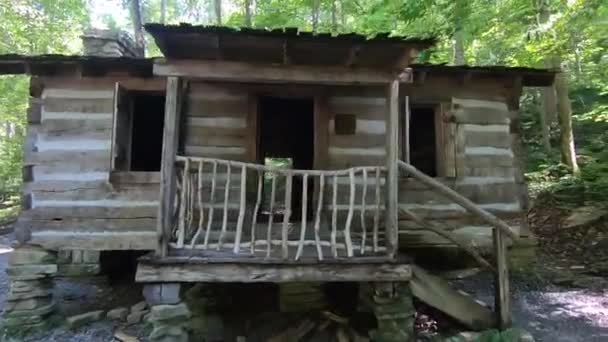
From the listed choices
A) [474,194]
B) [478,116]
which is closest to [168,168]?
[474,194]

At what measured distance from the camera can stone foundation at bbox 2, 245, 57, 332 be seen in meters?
6.34

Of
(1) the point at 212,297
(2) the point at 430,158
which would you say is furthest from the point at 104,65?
(2) the point at 430,158

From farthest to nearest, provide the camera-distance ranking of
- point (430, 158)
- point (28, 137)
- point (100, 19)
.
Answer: point (100, 19)
point (430, 158)
point (28, 137)

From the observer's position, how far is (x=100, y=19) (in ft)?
81.9

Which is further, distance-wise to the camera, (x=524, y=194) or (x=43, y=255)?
(x=524, y=194)

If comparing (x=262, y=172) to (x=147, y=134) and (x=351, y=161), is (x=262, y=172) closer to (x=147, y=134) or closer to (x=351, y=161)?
(x=351, y=161)

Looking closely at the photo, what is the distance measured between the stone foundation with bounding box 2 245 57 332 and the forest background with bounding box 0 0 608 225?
6783 millimetres

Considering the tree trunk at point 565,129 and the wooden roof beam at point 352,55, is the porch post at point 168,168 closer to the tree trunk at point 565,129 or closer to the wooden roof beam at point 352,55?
the wooden roof beam at point 352,55

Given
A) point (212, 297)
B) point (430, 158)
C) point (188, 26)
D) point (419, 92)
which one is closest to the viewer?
point (188, 26)

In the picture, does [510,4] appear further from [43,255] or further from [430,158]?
[43,255]

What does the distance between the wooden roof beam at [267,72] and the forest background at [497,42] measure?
5343 millimetres

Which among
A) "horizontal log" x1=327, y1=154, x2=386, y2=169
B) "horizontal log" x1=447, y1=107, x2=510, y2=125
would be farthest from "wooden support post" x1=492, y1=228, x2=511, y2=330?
"horizontal log" x1=447, y1=107, x2=510, y2=125

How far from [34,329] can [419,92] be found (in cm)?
689

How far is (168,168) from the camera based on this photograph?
16.3 feet
